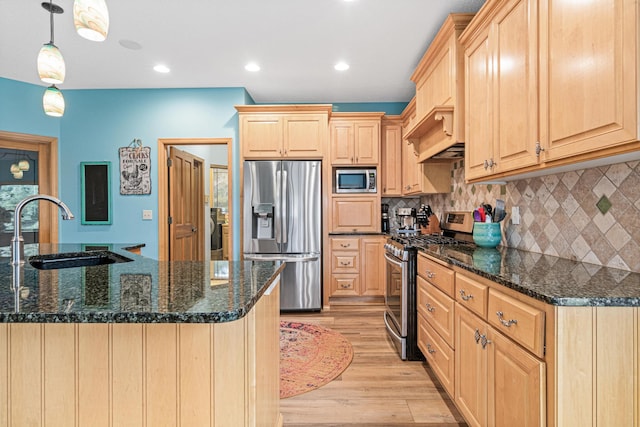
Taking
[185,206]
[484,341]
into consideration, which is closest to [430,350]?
[484,341]

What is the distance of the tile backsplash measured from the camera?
4.64 feet

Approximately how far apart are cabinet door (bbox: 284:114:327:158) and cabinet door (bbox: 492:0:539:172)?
90.3 inches

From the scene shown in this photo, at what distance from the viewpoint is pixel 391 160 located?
4.43 m

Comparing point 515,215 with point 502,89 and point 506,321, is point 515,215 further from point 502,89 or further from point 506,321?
point 506,321

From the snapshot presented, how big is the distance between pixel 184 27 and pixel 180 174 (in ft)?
6.82

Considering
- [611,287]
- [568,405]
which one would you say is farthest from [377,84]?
[568,405]

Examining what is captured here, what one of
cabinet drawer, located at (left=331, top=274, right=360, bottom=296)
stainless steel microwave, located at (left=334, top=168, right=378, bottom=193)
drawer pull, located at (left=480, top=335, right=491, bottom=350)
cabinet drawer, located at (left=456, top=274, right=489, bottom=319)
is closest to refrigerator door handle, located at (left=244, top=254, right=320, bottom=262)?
cabinet drawer, located at (left=331, top=274, right=360, bottom=296)

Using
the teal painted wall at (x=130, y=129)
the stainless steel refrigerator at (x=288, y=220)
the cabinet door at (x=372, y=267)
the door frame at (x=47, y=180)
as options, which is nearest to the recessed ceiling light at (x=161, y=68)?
the teal painted wall at (x=130, y=129)

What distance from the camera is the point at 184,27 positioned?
2791mm

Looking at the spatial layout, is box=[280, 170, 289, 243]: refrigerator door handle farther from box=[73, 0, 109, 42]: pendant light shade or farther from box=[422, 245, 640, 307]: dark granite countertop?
box=[73, 0, 109, 42]: pendant light shade

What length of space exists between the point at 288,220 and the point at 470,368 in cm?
259

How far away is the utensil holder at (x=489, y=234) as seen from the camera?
225cm

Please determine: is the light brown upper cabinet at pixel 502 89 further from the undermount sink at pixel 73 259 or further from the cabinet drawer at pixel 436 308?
the undermount sink at pixel 73 259

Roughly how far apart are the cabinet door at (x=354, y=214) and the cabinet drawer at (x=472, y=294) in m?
2.45
